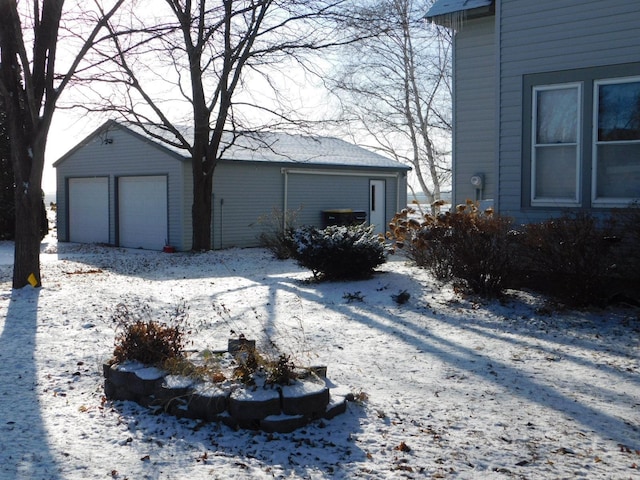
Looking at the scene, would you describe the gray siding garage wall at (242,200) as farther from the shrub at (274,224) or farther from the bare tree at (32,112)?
the bare tree at (32,112)

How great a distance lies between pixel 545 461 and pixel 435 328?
368 cm

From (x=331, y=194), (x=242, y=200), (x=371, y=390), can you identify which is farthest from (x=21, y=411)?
(x=331, y=194)

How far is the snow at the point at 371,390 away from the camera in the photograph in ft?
13.2

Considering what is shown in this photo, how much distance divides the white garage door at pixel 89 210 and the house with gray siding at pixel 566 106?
Answer: 15342 mm

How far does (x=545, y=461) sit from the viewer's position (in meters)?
3.96

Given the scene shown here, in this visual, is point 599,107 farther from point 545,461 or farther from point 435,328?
point 545,461

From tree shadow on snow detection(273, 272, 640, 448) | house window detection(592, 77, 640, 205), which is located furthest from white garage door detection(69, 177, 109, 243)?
house window detection(592, 77, 640, 205)

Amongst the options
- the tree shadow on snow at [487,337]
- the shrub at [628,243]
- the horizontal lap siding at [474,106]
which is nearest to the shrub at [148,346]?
the tree shadow on snow at [487,337]

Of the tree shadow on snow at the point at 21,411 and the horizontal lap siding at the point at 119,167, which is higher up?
the horizontal lap siding at the point at 119,167

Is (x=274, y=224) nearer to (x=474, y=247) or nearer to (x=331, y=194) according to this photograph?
A: (x=331, y=194)

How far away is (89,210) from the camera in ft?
74.1

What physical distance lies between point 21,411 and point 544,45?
818 cm

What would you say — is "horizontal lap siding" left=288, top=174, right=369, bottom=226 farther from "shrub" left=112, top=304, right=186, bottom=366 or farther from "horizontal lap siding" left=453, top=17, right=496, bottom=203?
"shrub" left=112, top=304, right=186, bottom=366

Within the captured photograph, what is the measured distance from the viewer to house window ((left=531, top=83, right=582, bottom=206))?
928 cm
